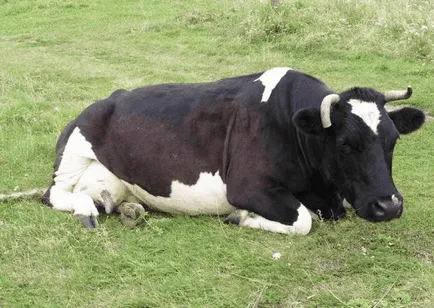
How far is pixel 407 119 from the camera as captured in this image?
497 centimetres

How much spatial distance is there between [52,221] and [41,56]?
8123mm

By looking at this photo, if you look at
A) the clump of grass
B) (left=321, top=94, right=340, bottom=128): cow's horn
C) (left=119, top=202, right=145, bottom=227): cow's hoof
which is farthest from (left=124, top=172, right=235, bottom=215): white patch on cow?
the clump of grass

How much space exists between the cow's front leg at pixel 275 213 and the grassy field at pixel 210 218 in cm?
8

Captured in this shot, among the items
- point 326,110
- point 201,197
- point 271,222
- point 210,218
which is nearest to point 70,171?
point 201,197

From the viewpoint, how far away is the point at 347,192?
4.73 m

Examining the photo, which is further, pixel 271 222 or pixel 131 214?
pixel 131 214

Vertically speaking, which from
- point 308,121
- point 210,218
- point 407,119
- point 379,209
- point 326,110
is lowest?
point 210,218

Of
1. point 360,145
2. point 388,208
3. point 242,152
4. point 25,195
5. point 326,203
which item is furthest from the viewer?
point 25,195

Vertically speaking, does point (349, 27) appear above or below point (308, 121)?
below

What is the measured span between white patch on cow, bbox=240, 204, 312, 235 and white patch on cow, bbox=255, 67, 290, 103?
3.09 feet

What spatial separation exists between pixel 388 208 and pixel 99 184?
2550 millimetres

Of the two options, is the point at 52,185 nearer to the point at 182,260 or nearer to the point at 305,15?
the point at 182,260

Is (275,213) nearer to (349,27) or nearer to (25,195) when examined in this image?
(25,195)

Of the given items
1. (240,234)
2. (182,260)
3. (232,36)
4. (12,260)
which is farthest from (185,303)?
(232,36)
